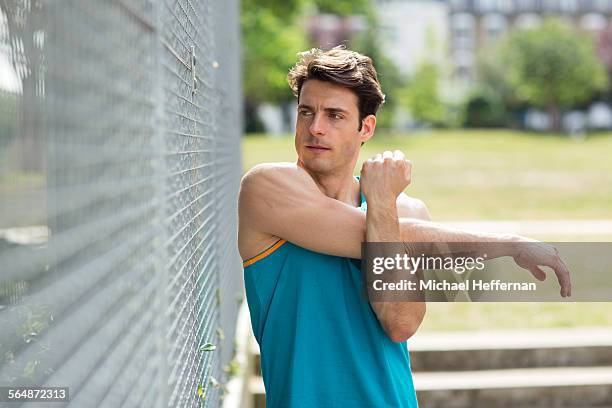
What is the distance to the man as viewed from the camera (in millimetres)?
2234

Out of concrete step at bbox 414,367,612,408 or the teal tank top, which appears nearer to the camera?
the teal tank top

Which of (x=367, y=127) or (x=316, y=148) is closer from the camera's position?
(x=316, y=148)

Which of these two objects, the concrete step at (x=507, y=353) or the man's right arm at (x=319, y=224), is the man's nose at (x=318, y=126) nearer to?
the man's right arm at (x=319, y=224)

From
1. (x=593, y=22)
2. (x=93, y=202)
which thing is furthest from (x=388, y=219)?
(x=593, y=22)

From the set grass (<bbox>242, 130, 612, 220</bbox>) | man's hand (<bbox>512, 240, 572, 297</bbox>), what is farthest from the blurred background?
grass (<bbox>242, 130, 612, 220</bbox>)

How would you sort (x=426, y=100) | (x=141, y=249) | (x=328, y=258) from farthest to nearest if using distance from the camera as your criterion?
1. (x=426, y=100)
2. (x=328, y=258)
3. (x=141, y=249)

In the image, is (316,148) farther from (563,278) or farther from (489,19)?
(489,19)

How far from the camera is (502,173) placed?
88.5ft

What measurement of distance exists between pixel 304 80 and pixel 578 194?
65.1 ft

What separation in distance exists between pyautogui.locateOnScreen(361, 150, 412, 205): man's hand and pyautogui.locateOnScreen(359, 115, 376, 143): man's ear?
0.13 meters

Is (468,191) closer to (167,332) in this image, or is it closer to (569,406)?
(569,406)

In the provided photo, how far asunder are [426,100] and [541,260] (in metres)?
62.8

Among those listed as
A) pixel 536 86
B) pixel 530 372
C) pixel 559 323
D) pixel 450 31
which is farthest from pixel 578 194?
pixel 450 31

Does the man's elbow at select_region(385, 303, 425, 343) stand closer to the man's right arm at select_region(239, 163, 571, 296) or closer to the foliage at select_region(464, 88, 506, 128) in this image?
the man's right arm at select_region(239, 163, 571, 296)
